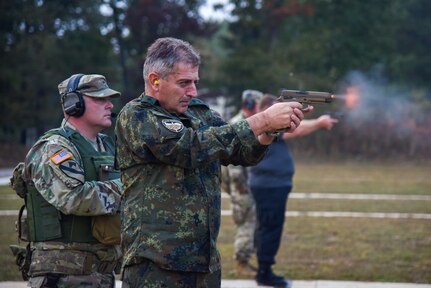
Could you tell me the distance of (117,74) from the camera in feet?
118

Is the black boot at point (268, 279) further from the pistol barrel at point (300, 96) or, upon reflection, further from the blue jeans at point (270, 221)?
the pistol barrel at point (300, 96)

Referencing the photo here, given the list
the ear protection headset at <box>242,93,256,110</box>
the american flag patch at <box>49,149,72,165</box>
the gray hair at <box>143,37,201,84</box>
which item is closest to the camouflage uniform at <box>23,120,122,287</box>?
the american flag patch at <box>49,149,72,165</box>

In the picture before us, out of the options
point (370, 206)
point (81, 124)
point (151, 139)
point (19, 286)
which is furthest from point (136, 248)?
point (370, 206)

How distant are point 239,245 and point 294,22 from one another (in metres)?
34.8

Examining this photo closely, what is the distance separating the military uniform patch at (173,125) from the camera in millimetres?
3547

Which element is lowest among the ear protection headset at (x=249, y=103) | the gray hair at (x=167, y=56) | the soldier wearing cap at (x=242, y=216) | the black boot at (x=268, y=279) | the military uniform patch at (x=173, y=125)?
the black boot at (x=268, y=279)

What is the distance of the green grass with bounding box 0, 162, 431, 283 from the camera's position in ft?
28.6

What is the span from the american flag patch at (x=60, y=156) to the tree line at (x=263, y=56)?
25.4 m

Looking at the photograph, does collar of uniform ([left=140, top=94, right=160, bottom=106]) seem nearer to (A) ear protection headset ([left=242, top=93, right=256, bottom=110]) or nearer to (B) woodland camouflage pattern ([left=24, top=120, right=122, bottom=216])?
(B) woodland camouflage pattern ([left=24, top=120, right=122, bottom=216])

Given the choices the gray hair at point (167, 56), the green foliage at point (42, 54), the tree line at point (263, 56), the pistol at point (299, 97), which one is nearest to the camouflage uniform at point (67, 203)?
the gray hair at point (167, 56)

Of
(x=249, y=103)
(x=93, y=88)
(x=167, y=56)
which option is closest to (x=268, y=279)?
(x=249, y=103)

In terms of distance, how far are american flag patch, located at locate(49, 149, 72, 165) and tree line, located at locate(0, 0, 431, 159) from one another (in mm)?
25402

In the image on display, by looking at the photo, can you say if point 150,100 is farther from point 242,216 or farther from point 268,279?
point 242,216

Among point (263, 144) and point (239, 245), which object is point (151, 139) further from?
point (239, 245)
